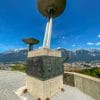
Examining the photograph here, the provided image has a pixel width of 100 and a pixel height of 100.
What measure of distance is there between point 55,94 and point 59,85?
0.73 meters

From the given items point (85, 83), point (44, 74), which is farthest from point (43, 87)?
point (85, 83)

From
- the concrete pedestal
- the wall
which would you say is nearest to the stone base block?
the concrete pedestal

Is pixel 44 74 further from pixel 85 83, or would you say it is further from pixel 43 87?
pixel 85 83

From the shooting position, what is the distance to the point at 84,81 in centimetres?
620

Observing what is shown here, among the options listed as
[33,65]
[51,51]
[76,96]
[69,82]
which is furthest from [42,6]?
[76,96]

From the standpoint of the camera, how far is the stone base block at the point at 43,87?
525cm

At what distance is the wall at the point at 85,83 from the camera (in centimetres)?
516

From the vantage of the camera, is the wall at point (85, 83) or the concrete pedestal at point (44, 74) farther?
the concrete pedestal at point (44, 74)

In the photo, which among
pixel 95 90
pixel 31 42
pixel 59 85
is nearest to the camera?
pixel 95 90

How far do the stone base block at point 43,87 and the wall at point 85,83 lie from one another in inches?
47.5

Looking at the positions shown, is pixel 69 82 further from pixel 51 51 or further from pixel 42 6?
pixel 42 6

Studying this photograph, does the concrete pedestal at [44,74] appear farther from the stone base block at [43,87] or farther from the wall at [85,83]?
the wall at [85,83]

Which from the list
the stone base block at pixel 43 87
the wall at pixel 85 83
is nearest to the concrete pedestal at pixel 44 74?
the stone base block at pixel 43 87

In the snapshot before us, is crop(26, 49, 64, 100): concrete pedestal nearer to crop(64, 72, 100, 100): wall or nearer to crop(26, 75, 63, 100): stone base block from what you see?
crop(26, 75, 63, 100): stone base block
